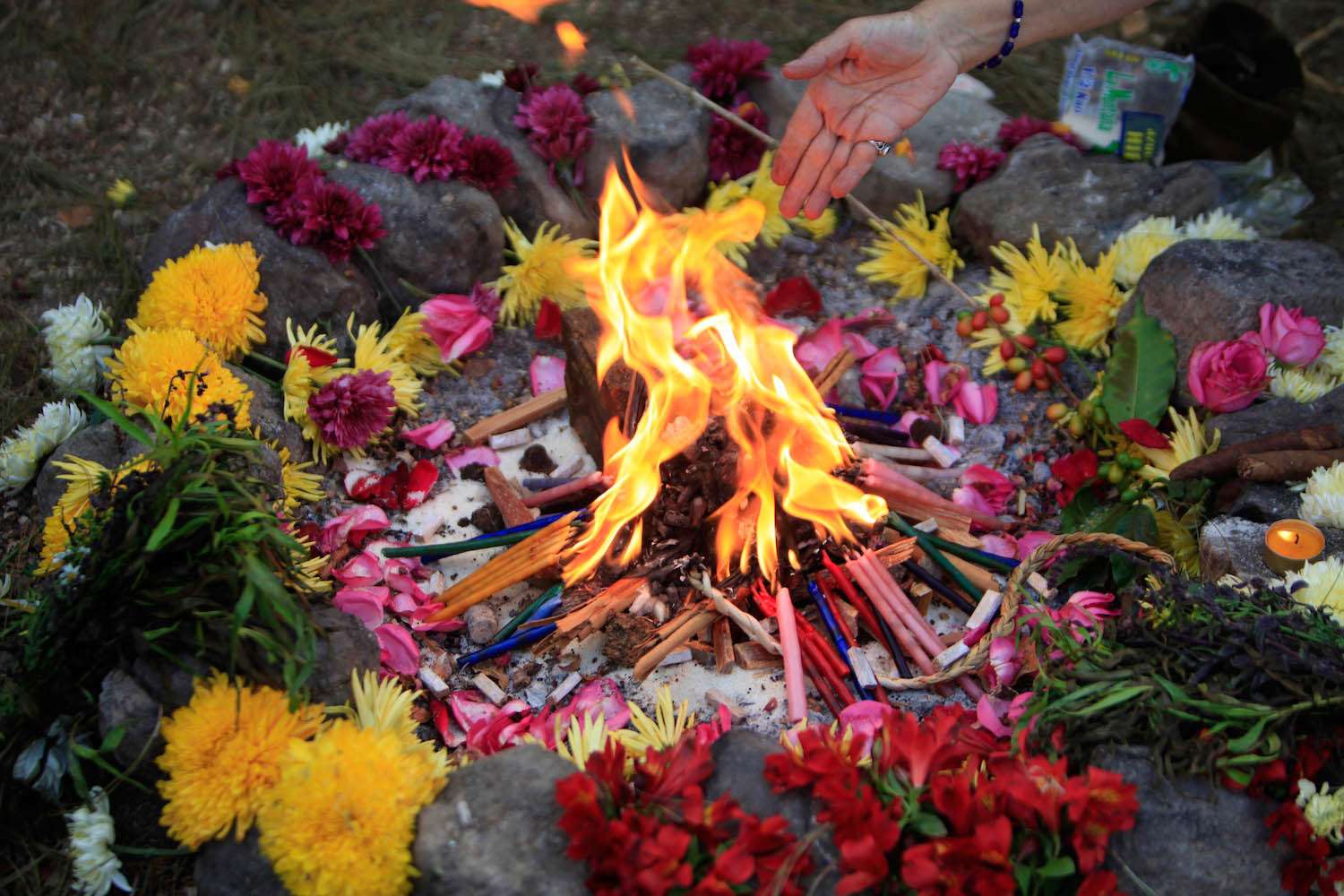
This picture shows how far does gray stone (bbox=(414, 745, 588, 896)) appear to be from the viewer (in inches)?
71.9

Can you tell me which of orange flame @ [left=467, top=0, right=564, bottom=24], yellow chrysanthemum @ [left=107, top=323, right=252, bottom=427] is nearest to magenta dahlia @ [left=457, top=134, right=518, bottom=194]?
yellow chrysanthemum @ [left=107, top=323, right=252, bottom=427]

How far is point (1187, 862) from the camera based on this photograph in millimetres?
1883

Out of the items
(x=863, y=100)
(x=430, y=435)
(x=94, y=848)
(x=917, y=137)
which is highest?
(x=863, y=100)

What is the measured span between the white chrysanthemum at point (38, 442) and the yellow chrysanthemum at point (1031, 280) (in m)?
2.83

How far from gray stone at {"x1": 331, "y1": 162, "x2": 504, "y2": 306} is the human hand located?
106 cm

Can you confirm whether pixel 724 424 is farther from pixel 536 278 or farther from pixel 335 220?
pixel 335 220

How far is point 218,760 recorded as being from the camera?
6.40ft

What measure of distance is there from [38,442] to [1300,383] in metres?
3.41

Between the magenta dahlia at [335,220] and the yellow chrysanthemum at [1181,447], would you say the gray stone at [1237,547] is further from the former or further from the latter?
the magenta dahlia at [335,220]

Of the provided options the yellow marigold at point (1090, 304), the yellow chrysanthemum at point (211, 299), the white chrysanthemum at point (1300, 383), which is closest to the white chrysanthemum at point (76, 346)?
the yellow chrysanthemum at point (211, 299)

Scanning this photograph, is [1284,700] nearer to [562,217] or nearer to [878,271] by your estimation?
[878,271]

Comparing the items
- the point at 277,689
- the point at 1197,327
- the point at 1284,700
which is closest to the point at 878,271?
the point at 1197,327

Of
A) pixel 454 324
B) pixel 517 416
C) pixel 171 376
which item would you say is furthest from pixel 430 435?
pixel 171 376

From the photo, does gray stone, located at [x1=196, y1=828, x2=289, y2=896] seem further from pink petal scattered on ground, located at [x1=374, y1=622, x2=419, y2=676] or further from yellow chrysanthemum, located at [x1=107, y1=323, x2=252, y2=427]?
yellow chrysanthemum, located at [x1=107, y1=323, x2=252, y2=427]
